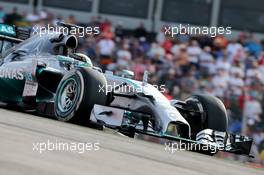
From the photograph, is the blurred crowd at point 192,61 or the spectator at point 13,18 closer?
the blurred crowd at point 192,61

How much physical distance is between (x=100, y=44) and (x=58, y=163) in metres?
11.7

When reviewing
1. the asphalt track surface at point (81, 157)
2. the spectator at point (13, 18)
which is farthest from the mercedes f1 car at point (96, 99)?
the spectator at point (13, 18)

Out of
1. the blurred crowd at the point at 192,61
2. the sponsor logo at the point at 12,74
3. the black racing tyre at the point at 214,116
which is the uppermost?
the blurred crowd at the point at 192,61

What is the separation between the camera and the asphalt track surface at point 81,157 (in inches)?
212

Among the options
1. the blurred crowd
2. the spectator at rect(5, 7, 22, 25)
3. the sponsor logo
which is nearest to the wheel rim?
the sponsor logo

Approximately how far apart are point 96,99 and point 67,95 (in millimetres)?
606

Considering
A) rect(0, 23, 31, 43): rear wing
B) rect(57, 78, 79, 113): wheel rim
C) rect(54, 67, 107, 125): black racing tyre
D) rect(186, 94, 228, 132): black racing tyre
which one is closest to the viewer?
rect(54, 67, 107, 125): black racing tyre

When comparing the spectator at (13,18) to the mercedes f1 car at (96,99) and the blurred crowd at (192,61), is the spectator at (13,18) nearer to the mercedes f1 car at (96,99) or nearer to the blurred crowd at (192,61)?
the blurred crowd at (192,61)

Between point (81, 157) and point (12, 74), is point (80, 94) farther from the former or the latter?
point (81, 157)

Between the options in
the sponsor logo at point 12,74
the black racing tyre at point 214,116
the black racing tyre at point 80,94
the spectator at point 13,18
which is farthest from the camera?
the spectator at point 13,18

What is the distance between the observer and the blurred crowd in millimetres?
13755

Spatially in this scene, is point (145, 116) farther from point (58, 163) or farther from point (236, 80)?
point (236, 80)

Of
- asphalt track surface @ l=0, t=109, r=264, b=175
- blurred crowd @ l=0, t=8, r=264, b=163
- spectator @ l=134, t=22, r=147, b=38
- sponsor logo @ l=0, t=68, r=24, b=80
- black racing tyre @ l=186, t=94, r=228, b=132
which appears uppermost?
spectator @ l=134, t=22, r=147, b=38

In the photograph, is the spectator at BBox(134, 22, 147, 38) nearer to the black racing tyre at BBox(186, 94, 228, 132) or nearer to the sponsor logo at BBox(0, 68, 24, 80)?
the sponsor logo at BBox(0, 68, 24, 80)
